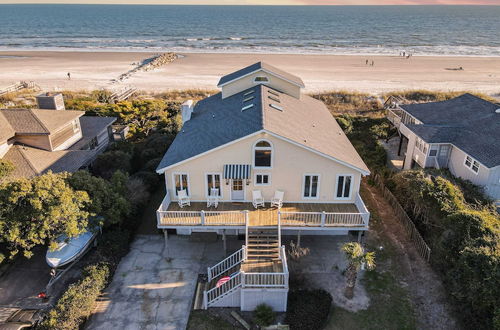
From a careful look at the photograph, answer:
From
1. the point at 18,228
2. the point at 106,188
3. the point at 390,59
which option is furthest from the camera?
the point at 390,59

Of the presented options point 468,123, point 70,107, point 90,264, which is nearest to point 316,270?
point 90,264

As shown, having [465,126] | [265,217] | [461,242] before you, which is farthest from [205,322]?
[465,126]

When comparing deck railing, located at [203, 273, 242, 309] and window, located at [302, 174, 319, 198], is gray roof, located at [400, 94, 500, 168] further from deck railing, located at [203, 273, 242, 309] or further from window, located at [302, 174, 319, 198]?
deck railing, located at [203, 273, 242, 309]

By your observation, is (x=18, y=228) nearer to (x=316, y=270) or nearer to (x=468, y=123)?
(x=316, y=270)

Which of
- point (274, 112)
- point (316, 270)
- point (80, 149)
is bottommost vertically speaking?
point (316, 270)

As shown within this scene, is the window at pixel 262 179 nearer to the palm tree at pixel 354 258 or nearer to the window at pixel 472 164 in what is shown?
the palm tree at pixel 354 258

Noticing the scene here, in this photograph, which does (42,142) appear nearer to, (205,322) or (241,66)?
(205,322)

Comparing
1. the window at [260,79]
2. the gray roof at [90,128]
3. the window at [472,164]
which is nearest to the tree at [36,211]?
the gray roof at [90,128]
